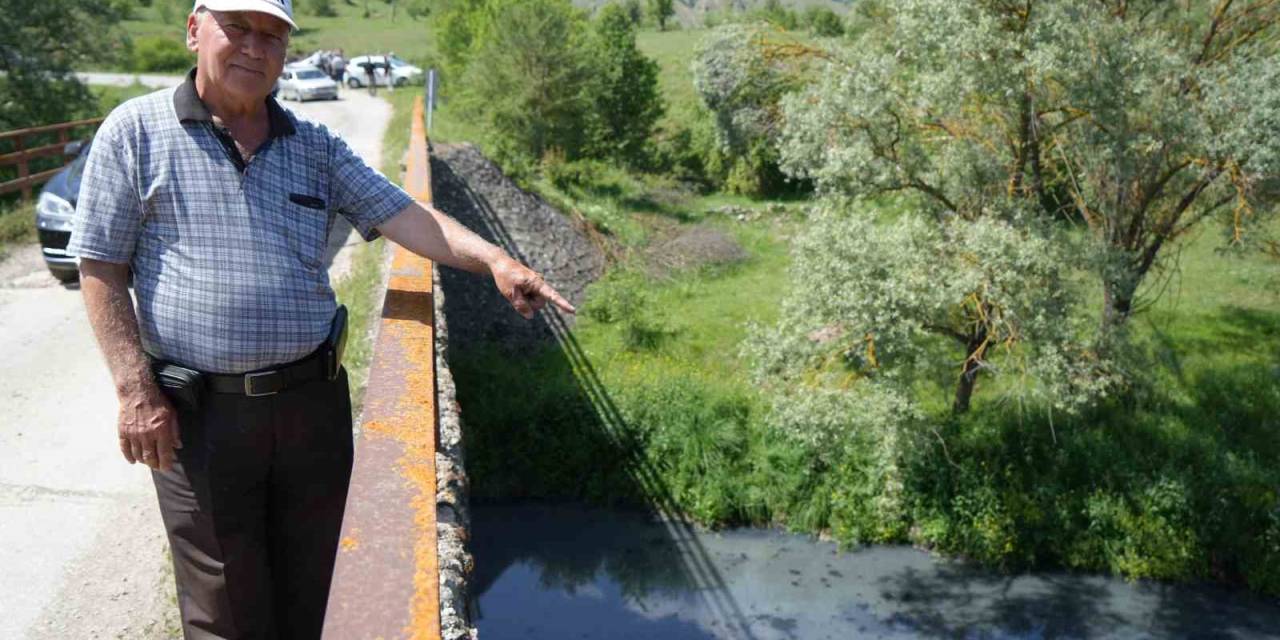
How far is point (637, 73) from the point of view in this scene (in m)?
31.1

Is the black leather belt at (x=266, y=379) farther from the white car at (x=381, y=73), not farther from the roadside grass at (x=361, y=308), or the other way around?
the white car at (x=381, y=73)

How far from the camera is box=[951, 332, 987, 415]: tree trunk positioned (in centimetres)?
1387

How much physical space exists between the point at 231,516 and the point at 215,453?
177 millimetres

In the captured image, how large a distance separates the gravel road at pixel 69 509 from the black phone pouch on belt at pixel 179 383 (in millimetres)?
1717

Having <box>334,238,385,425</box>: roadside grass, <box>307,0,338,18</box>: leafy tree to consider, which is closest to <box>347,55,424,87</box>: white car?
<box>334,238,385,425</box>: roadside grass

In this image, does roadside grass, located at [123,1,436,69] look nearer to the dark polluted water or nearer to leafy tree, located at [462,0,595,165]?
leafy tree, located at [462,0,595,165]

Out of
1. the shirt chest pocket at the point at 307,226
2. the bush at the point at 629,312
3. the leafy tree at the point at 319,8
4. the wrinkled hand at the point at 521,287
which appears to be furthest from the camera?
the leafy tree at the point at 319,8

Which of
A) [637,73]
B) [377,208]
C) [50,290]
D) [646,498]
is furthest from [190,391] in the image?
[637,73]

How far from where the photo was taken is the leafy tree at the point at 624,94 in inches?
1190

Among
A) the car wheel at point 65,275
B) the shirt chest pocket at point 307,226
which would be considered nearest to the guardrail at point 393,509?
the shirt chest pocket at point 307,226

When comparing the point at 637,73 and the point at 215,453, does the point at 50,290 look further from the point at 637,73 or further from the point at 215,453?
the point at 637,73

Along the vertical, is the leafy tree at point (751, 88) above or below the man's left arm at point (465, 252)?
below

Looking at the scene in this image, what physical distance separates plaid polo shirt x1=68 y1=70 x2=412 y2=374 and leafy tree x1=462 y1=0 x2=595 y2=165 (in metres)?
22.9

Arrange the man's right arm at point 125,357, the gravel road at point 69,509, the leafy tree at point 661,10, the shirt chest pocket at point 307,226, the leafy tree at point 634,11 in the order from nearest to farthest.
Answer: the man's right arm at point 125,357 < the shirt chest pocket at point 307,226 < the gravel road at point 69,509 < the leafy tree at point 634,11 < the leafy tree at point 661,10
